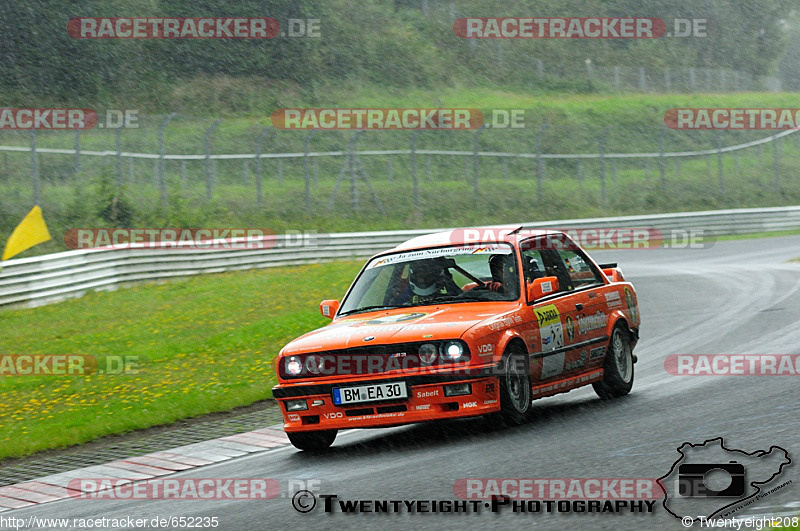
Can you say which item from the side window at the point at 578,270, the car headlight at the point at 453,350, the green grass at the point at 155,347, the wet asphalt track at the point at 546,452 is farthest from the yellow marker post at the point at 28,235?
the car headlight at the point at 453,350

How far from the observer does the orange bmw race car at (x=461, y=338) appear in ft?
26.1

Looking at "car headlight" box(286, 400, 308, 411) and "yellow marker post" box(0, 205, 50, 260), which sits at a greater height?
"yellow marker post" box(0, 205, 50, 260)

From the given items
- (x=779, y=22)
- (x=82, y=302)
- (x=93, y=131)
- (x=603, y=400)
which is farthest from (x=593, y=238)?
(x=779, y=22)

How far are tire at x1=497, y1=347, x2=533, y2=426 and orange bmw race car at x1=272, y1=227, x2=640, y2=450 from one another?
0.01m

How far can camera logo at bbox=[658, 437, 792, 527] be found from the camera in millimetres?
5570

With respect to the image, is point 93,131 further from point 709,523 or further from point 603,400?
point 709,523

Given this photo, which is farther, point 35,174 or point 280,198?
point 280,198

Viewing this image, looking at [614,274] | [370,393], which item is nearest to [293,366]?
[370,393]

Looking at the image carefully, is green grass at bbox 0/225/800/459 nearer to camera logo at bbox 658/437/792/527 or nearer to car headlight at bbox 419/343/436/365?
car headlight at bbox 419/343/436/365

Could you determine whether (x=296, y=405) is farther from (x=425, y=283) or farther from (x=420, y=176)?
(x=420, y=176)

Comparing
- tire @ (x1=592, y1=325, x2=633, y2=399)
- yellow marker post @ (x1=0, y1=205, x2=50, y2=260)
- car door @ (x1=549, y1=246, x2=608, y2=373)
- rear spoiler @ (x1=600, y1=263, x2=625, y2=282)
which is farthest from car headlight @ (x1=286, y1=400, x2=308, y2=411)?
yellow marker post @ (x1=0, y1=205, x2=50, y2=260)

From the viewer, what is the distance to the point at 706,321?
15.0 meters

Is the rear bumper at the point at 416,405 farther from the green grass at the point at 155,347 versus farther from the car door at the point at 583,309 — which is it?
the green grass at the point at 155,347

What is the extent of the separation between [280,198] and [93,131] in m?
5.31
